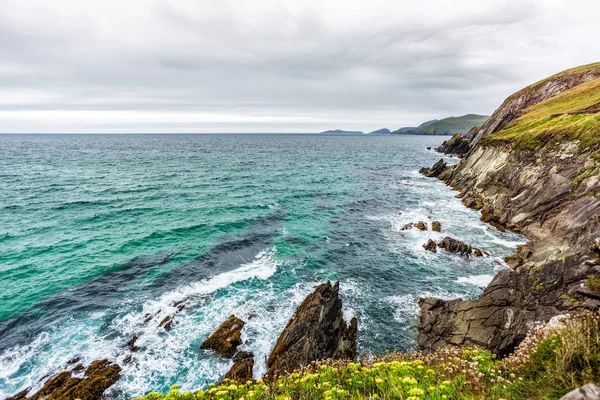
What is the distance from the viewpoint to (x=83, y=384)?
15.5 meters

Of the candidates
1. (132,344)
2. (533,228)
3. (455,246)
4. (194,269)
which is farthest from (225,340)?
(533,228)

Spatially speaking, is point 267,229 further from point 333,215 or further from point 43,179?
point 43,179

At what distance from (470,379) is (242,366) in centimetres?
1325

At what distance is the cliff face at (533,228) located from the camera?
1745 cm

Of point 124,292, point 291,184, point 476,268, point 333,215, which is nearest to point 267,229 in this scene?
point 333,215

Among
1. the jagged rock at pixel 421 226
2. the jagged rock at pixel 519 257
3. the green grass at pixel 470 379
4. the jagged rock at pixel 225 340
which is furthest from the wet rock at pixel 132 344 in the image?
the jagged rock at pixel 421 226

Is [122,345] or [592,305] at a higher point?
[592,305]

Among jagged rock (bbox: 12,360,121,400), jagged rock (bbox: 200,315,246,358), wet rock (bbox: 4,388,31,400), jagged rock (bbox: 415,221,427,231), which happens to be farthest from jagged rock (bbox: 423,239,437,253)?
wet rock (bbox: 4,388,31,400)

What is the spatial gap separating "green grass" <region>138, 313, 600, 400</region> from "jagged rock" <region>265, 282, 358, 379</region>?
910 centimetres

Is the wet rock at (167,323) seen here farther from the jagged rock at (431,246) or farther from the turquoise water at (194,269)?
the jagged rock at (431,246)

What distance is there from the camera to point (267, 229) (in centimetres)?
3847

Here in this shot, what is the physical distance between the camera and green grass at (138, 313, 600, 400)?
637 cm

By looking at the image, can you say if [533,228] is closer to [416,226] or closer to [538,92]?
[416,226]

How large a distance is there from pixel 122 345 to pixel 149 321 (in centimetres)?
236
